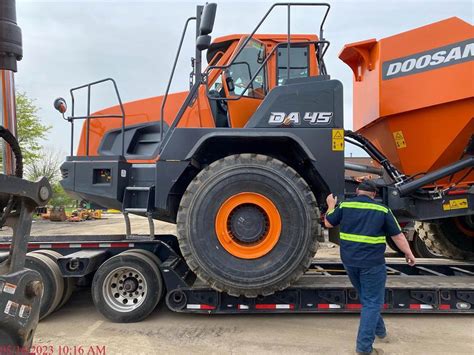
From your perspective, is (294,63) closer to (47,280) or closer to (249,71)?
(249,71)

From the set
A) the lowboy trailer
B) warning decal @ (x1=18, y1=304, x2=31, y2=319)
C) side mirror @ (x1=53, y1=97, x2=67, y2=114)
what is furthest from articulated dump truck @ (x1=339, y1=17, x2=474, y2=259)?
warning decal @ (x1=18, y1=304, x2=31, y2=319)

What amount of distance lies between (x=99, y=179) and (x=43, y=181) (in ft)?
8.75

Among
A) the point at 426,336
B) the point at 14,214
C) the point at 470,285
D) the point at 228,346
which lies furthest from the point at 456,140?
the point at 14,214

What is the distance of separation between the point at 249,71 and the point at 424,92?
224 cm

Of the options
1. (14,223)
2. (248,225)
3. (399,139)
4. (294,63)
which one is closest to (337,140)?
(294,63)

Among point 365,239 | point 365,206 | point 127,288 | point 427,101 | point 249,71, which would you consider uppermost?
point 249,71

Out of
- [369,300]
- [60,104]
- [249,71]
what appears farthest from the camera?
[249,71]

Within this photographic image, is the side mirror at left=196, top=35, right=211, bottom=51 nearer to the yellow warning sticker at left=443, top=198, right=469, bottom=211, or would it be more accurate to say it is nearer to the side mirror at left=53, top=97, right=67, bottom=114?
the side mirror at left=53, top=97, right=67, bottom=114

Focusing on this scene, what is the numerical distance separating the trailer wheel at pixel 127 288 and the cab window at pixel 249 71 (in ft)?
8.06

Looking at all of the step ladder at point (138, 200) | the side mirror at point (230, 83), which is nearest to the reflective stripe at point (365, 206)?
the side mirror at point (230, 83)

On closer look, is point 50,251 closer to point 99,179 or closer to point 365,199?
point 99,179

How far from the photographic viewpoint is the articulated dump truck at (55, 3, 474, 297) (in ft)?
14.4

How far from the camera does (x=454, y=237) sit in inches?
277

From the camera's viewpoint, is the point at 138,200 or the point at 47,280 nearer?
the point at 47,280
